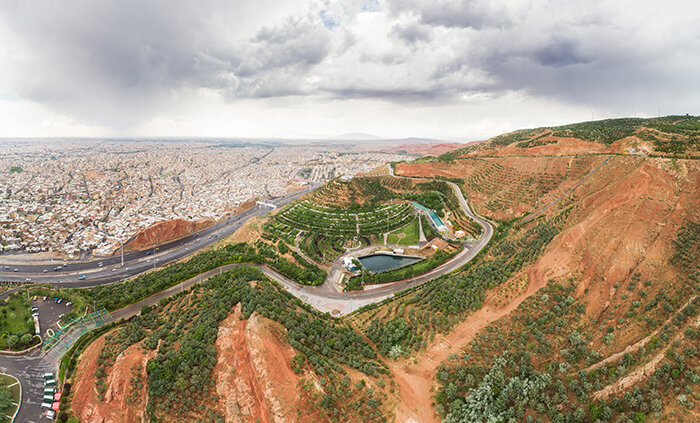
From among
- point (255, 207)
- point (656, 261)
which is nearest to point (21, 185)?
point (255, 207)

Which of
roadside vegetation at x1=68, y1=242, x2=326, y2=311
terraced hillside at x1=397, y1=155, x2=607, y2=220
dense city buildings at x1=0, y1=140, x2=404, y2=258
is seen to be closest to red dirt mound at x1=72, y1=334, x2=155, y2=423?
roadside vegetation at x1=68, y1=242, x2=326, y2=311

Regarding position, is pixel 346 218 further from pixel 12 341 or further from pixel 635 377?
pixel 635 377

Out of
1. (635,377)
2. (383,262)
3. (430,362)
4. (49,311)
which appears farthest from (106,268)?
(635,377)

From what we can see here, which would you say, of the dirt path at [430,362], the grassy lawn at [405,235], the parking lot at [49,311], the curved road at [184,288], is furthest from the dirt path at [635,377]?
the parking lot at [49,311]


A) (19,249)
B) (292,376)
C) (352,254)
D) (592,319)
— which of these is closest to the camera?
(292,376)

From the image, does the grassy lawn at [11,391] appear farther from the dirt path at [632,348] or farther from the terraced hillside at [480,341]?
the dirt path at [632,348]

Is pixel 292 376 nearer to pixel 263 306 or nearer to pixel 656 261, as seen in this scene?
pixel 263 306
